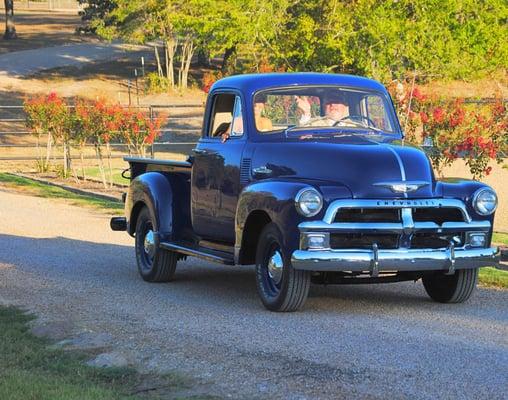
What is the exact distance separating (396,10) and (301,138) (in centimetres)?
1753

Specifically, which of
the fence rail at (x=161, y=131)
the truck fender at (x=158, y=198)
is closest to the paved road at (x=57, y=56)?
the fence rail at (x=161, y=131)

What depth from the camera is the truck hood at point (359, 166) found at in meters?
9.80

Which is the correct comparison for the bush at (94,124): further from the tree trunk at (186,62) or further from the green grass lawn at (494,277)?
the tree trunk at (186,62)

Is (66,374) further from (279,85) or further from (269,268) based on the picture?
(279,85)

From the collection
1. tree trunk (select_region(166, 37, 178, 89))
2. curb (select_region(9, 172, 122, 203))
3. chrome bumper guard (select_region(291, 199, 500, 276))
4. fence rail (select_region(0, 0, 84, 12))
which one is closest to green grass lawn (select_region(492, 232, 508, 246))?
chrome bumper guard (select_region(291, 199, 500, 276))

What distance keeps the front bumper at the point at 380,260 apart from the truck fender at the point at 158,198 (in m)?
2.81

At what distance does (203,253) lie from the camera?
1138 cm

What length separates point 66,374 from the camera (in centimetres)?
801

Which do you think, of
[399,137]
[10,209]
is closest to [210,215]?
[399,137]

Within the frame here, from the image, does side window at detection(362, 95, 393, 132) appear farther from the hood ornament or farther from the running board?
the running board

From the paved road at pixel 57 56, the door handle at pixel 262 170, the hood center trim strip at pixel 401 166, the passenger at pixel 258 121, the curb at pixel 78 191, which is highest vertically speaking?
the passenger at pixel 258 121

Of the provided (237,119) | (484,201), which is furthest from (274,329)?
(237,119)

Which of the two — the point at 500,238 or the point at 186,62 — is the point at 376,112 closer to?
the point at 500,238

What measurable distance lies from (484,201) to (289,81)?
7.47 ft
